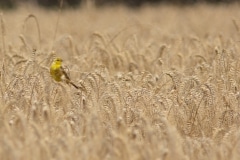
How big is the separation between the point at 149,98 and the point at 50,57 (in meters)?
1.58

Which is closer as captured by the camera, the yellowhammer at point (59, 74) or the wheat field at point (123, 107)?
the wheat field at point (123, 107)

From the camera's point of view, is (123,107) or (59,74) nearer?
(123,107)

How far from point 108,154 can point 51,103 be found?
1097 mm

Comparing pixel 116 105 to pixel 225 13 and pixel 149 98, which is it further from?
pixel 225 13

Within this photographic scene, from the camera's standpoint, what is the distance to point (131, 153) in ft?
10.6

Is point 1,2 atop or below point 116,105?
below

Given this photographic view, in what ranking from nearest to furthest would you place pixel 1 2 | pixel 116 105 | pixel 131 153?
pixel 131 153 < pixel 116 105 < pixel 1 2

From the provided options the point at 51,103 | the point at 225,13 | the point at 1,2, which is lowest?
the point at 1,2

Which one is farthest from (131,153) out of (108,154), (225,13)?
(225,13)

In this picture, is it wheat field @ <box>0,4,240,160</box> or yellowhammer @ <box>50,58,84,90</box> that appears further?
yellowhammer @ <box>50,58,84,90</box>

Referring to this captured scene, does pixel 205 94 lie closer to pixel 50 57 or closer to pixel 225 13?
pixel 50 57

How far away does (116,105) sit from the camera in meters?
4.08

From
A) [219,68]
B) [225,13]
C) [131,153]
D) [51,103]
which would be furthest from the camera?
[225,13]

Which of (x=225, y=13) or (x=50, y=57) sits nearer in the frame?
(x=50, y=57)
